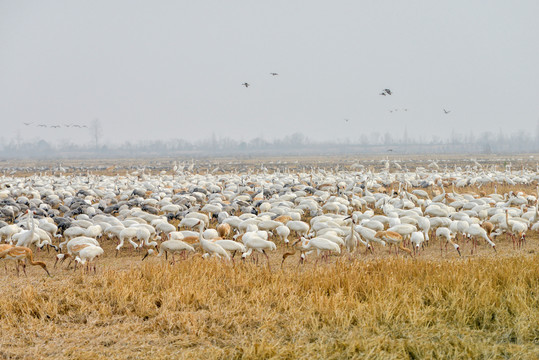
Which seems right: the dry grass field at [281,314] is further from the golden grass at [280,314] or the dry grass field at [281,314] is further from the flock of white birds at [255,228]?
the flock of white birds at [255,228]

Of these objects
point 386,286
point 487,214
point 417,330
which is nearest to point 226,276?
point 386,286

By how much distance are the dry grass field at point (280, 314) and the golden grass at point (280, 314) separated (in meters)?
0.02

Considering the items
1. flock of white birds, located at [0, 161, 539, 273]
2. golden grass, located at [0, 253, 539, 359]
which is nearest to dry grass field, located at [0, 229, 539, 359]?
golden grass, located at [0, 253, 539, 359]

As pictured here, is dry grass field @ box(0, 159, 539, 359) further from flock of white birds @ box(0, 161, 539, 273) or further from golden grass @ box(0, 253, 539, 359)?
flock of white birds @ box(0, 161, 539, 273)

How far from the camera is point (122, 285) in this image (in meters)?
7.87

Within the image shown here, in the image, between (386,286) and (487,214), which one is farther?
(487,214)

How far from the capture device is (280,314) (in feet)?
23.0

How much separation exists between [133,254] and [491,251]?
31.5ft

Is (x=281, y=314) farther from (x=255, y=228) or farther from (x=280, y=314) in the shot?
(x=255, y=228)

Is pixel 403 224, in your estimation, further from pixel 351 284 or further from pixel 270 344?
pixel 270 344

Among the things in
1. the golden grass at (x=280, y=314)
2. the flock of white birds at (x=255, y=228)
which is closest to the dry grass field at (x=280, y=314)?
the golden grass at (x=280, y=314)

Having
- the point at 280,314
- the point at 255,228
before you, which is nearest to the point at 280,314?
the point at 280,314

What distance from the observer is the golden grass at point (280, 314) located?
597 cm

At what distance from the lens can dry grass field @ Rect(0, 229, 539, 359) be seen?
5.96 metres
